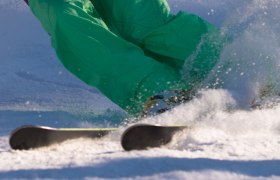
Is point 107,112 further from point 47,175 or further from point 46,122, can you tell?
point 47,175

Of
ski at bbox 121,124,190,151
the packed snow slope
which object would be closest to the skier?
the packed snow slope

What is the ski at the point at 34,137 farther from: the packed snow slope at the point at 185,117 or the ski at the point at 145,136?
the ski at the point at 145,136

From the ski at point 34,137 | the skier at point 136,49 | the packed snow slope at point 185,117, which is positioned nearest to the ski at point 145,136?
the packed snow slope at point 185,117

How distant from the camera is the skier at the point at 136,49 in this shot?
2.34 meters

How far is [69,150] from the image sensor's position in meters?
1.82

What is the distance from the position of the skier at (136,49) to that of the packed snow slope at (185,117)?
0.29 ft

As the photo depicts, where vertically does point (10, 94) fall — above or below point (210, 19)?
below

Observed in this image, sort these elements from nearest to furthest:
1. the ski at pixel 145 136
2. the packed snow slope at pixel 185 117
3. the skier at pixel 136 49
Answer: the packed snow slope at pixel 185 117, the ski at pixel 145 136, the skier at pixel 136 49

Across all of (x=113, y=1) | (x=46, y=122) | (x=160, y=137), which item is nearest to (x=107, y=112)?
(x=46, y=122)

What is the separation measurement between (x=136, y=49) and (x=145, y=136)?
0.71 metres

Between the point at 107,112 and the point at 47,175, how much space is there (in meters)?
1.28

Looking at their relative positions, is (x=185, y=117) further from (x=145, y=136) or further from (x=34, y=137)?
(x=34, y=137)

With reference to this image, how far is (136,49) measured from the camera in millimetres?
2418

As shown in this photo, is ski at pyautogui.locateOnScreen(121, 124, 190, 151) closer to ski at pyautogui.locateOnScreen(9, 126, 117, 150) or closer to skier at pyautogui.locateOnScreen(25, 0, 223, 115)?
ski at pyautogui.locateOnScreen(9, 126, 117, 150)
